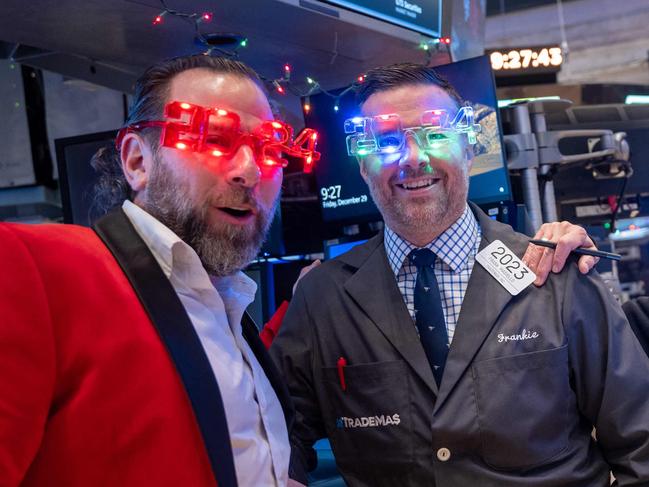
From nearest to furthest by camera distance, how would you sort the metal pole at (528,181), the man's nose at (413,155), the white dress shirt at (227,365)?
the white dress shirt at (227,365) < the man's nose at (413,155) < the metal pole at (528,181)

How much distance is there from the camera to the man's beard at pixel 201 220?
1.42 meters

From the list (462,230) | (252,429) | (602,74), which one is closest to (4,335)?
(252,429)

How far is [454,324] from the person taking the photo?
6.33 ft

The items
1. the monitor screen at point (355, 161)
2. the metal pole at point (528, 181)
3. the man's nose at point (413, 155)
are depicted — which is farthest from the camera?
the metal pole at point (528, 181)

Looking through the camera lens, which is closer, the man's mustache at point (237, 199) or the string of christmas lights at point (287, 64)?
the man's mustache at point (237, 199)

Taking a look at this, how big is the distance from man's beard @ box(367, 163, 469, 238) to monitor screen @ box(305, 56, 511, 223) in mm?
436

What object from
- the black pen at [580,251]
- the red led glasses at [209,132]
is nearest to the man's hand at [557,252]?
the black pen at [580,251]

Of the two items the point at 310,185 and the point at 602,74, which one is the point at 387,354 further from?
the point at 602,74

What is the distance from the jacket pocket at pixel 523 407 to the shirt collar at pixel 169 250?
84cm

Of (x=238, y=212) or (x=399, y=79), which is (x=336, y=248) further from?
(x=238, y=212)

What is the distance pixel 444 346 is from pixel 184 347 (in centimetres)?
92

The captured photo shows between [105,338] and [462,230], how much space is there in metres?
1.21

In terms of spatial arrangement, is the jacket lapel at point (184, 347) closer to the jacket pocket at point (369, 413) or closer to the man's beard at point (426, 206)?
the jacket pocket at point (369, 413)

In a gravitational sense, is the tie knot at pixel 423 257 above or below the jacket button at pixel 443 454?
above
